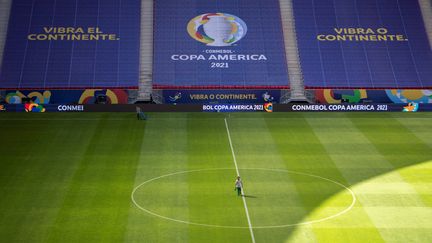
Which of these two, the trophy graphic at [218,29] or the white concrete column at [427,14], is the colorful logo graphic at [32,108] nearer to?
the trophy graphic at [218,29]

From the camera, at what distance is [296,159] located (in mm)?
43875

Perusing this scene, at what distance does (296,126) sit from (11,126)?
21.4 metres

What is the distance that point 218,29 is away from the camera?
63188mm

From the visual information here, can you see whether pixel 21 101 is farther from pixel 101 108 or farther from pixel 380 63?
pixel 380 63

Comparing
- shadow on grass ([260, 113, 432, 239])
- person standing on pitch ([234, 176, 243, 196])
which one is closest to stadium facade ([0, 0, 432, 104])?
shadow on grass ([260, 113, 432, 239])

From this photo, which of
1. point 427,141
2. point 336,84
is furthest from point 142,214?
point 336,84

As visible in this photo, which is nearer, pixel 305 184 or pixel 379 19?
pixel 305 184

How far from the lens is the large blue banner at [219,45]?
59.2m

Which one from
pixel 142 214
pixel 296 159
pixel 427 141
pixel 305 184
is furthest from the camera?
pixel 427 141

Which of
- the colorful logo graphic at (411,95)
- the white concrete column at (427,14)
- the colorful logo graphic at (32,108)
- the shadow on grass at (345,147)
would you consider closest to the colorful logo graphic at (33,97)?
the colorful logo graphic at (32,108)

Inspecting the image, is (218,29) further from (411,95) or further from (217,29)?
(411,95)

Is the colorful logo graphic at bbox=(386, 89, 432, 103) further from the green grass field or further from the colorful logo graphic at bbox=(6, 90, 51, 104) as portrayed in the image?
the colorful logo graphic at bbox=(6, 90, 51, 104)

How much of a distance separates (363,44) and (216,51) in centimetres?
1388

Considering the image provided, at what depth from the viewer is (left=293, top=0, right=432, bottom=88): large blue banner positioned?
2363 inches
